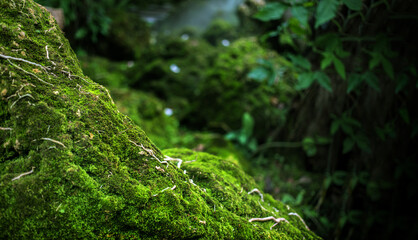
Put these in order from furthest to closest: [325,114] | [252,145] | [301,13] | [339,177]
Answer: [252,145]
[325,114]
[339,177]
[301,13]

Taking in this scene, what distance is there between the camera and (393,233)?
2.71m

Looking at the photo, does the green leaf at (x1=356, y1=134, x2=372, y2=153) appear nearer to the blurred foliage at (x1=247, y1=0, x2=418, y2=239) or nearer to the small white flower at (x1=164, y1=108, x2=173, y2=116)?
the blurred foliage at (x1=247, y1=0, x2=418, y2=239)

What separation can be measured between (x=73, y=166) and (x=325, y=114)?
294 cm

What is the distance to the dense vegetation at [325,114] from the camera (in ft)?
7.10

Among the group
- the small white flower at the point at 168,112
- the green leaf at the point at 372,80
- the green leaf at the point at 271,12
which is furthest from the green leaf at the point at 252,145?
the green leaf at the point at 271,12

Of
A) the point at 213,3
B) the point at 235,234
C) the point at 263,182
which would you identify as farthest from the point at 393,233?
the point at 213,3

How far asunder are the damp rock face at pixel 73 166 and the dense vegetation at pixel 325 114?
0.48m

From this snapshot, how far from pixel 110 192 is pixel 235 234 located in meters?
0.57

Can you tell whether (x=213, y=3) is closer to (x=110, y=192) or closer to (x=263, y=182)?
(x=263, y=182)

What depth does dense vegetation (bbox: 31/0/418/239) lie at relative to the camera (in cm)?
216

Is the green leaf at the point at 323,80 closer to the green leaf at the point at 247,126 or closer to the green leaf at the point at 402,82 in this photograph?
the green leaf at the point at 402,82

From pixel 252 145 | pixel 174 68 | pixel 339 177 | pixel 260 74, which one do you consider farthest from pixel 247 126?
pixel 174 68

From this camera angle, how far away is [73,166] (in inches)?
36.2

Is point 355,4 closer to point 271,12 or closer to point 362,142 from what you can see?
point 271,12
